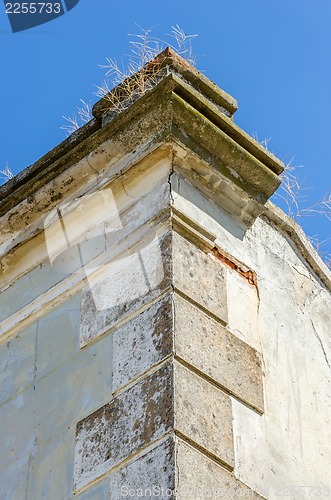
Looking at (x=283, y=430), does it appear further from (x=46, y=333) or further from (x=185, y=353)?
(x=46, y=333)

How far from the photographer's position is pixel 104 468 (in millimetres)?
3516

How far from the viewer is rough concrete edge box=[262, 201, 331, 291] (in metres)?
4.89

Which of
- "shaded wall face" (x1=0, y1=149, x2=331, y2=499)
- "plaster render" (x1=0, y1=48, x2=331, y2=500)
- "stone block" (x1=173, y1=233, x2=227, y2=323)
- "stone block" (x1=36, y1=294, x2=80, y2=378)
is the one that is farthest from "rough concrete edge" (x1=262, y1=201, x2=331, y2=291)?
"stone block" (x1=36, y1=294, x2=80, y2=378)

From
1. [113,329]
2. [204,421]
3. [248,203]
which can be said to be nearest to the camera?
[204,421]

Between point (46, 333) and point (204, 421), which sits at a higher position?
point (46, 333)

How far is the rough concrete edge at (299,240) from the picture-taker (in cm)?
489

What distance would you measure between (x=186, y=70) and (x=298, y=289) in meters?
1.08

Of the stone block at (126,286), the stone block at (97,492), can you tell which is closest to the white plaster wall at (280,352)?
the stone block at (126,286)

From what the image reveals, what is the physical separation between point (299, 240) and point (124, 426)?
5.52 feet

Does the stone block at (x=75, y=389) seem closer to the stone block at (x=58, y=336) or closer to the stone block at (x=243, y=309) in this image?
the stone block at (x=58, y=336)

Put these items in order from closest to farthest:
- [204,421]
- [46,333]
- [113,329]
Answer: [204,421]
[113,329]
[46,333]

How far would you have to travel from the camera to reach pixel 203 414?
3.56 meters

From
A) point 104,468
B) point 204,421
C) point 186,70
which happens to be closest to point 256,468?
point 204,421

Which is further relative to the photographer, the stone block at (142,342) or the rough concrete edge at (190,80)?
the rough concrete edge at (190,80)
